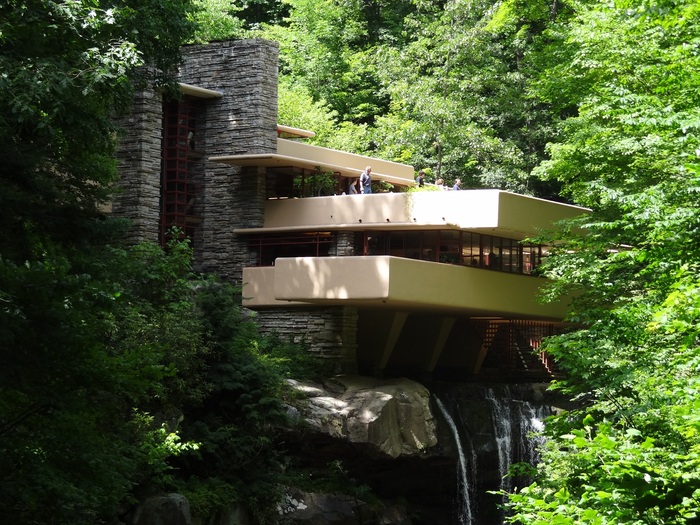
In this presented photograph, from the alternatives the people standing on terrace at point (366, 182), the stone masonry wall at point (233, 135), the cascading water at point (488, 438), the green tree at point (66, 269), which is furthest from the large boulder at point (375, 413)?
the stone masonry wall at point (233, 135)

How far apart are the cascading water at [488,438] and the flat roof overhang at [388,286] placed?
97.3 inches

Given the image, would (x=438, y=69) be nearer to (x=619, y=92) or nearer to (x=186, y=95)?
(x=186, y=95)

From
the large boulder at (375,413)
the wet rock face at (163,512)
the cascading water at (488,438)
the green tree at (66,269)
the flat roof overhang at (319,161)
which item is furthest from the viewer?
the flat roof overhang at (319,161)

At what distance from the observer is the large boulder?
28266 mm

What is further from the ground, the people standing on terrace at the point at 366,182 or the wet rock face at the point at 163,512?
the people standing on terrace at the point at 366,182

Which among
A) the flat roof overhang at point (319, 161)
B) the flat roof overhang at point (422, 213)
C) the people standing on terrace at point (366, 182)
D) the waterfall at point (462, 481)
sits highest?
the flat roof overhang at point (319, 161)

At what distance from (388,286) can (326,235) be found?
179 inches

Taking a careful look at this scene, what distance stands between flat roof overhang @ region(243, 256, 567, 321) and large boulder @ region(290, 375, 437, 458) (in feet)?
7.62

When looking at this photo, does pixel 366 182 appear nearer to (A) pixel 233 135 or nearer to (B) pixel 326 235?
(B) pixel 326 235

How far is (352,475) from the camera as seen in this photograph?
29375 mm

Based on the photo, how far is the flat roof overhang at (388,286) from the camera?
3064 centimetres

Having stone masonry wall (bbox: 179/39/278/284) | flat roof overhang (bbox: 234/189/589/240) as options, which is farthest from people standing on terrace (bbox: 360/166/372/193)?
stone masonry wall (bbox: 179/39/278/284)

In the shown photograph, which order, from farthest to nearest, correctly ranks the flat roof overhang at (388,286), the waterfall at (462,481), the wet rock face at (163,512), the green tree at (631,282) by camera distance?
the waterfall at (462,481) → the flat roof overhang at (388,286) → the wet rock face at (163,512) → the green tree at (631,282)

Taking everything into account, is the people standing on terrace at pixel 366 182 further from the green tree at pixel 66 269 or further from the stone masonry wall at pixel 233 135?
the green tree at pixel 66 269
